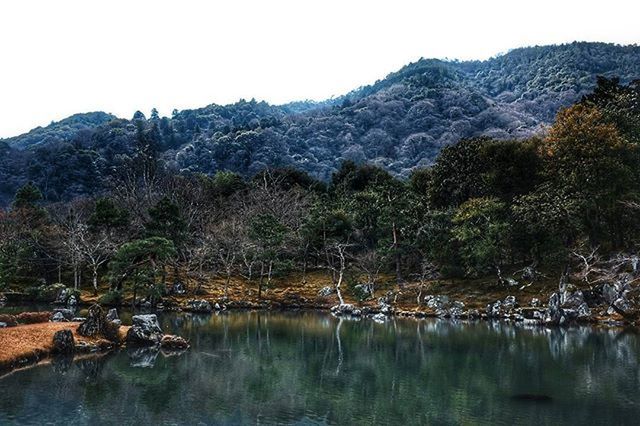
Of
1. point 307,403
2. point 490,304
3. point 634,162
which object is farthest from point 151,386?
point 634,162

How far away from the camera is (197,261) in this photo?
72.8m

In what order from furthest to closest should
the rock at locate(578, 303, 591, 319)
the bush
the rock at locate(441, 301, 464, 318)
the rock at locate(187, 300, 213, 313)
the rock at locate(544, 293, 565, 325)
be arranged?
the rock at locate(187, 300, 213, 313), the rock at locate(441, 301, 464, 318), the bush, the rock at locate(578, 303, 591, 319), the rock at locate(544, 293, 565, 325)

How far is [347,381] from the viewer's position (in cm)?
3162

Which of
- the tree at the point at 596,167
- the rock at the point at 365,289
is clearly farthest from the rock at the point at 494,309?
the rock at the point at 365,289

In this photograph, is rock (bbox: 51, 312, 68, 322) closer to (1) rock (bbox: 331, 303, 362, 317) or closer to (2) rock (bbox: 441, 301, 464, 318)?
(1) rock (bbox: 331, 303, 362, 317)

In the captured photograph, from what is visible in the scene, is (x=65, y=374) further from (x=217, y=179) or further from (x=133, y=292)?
(x=217, y=179)

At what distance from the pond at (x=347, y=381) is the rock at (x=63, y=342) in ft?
7.98

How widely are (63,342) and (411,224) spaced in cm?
4592

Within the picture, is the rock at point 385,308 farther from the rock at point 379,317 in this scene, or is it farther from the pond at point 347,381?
the pond at point 347,381

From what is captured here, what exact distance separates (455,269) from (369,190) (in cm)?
2201

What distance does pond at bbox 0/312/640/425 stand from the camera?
2380 cm

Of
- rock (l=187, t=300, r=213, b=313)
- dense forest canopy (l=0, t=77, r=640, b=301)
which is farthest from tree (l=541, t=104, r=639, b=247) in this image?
rock (l=187, t=300, r=213, b=313)

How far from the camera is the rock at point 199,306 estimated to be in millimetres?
61750

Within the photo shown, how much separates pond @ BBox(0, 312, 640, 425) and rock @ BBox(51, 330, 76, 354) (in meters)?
2.43
